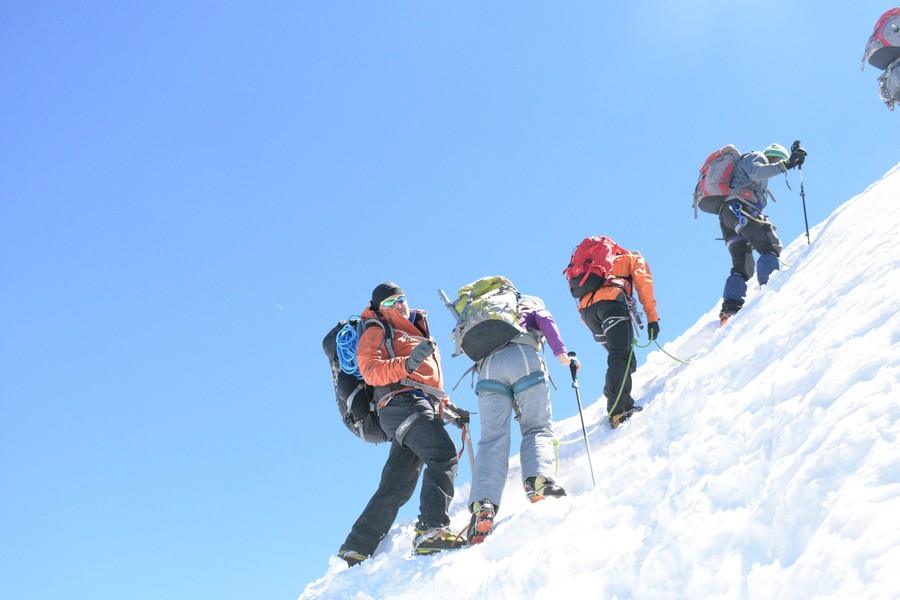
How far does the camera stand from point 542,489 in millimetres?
6109

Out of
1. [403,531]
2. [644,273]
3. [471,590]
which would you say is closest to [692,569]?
[471,590]

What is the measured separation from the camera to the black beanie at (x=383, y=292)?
7336 millimetres

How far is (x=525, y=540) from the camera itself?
536 cm

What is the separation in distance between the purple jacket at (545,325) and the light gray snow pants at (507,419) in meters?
0.18

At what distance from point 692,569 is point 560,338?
330 centimetres

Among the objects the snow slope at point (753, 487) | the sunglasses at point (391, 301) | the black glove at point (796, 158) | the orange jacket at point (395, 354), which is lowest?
the snow slope at point (753, 487)

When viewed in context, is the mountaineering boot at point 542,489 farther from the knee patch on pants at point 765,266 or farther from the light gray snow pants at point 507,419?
the knee patch on pants at point 765,266

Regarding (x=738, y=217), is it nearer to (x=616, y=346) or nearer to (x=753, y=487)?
(x=616, y=346)

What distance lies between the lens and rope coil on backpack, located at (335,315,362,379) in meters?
7.52

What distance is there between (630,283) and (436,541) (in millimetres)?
4151

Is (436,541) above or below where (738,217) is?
below

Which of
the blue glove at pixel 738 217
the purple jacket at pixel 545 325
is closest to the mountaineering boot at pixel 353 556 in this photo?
the purple jacket at pixel 545 325

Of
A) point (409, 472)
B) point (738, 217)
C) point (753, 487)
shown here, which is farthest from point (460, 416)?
point (738, 217)

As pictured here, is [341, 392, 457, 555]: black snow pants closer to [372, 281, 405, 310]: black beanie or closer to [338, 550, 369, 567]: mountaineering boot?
[338, 550, 369, 567]: mountaineering boot
